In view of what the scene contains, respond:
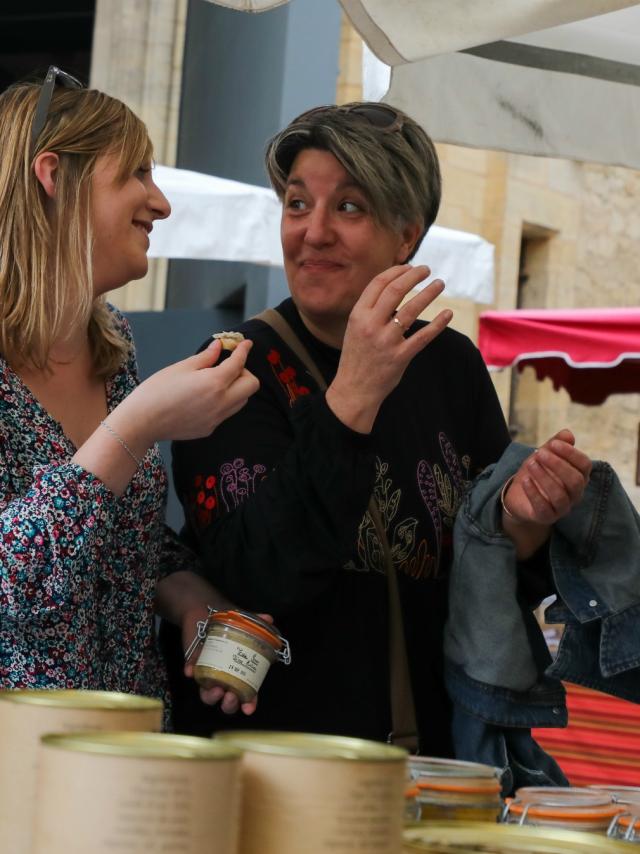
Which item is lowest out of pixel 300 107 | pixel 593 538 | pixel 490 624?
pixel 490 624

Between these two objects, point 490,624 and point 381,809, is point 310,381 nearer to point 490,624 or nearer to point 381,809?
point 490,624

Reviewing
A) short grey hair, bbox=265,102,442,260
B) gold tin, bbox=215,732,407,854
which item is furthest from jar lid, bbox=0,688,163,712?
short grey hair, bbox=265,102,442,260

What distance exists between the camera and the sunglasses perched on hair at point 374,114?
232cm

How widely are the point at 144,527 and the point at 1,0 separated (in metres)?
13.3

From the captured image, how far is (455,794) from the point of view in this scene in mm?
1223

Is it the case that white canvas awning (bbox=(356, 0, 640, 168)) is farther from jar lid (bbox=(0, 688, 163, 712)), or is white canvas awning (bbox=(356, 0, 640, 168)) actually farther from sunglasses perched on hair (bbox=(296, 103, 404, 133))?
jar lid (bbox=(0, 688, 163, 712))

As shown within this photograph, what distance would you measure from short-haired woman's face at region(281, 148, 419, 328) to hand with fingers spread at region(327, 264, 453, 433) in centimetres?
37

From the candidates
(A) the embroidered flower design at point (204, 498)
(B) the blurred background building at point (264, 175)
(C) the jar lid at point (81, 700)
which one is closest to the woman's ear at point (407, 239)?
(A) the embroidered flower design at point (204, 498)

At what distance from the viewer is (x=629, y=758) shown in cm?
580

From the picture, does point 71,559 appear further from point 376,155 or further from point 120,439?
point 376,155

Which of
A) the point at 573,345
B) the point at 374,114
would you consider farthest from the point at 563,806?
the point at 573,345

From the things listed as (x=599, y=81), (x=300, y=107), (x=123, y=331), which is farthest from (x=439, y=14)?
(x=300, y=107)

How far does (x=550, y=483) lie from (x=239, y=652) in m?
0.60

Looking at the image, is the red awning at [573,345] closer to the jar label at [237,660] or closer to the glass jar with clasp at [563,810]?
the jar label at [237,660]
